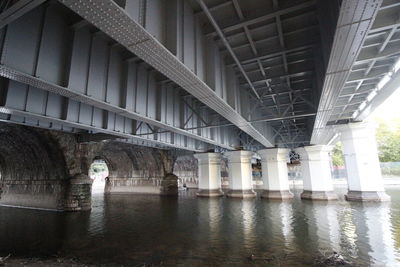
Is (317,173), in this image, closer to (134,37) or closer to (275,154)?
(275,154)

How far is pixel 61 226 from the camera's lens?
47.9ft

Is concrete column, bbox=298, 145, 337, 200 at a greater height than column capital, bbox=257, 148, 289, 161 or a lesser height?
lesser

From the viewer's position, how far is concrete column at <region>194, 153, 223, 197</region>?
1341 inches

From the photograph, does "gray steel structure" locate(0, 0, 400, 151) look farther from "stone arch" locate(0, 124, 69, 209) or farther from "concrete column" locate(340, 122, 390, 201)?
"concrete column" locate(340, 122, 390, 201)

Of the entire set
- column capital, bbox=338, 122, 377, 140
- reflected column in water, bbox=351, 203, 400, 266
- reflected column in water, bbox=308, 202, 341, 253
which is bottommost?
reflected column in water, bbox=308, 202, 341, 253

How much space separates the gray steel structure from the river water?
5.76m

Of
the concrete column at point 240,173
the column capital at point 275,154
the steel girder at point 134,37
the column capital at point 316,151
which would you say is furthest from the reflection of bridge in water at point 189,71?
the concrete column at point 240,173

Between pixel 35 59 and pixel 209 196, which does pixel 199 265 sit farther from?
pixel 209 196

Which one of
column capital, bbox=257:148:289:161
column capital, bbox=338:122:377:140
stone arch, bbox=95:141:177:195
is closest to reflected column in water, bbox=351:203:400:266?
column capital, bbox=338:122:377:140

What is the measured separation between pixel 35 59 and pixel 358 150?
78.2ft

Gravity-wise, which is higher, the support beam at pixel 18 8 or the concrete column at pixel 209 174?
the support beam at pixel 18 8

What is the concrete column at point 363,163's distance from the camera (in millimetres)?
20281

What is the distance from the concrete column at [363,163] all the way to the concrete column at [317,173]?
181 inches

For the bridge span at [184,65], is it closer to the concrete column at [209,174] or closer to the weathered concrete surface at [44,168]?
the weathered concrete surface at [44,168]
